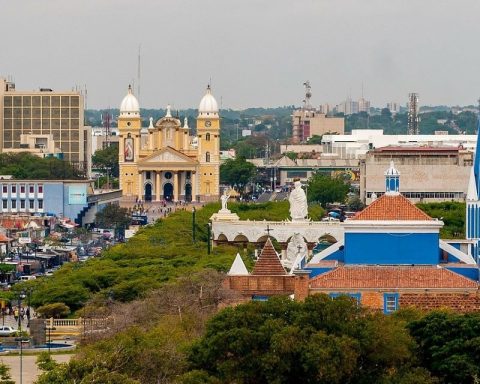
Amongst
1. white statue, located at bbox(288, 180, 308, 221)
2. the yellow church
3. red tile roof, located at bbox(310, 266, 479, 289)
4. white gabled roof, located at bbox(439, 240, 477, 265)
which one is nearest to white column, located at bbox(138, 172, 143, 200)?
the yellow church

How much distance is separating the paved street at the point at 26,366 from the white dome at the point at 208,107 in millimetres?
103563

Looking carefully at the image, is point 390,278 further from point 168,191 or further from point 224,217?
point 168,191

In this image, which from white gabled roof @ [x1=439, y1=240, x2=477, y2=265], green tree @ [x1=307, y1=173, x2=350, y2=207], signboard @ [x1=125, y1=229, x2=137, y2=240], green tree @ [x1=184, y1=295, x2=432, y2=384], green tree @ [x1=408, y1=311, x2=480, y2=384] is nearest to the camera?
green tree @ [x1=184, y1=295, x2=432, y2=384]

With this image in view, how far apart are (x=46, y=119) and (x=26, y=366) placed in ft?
433

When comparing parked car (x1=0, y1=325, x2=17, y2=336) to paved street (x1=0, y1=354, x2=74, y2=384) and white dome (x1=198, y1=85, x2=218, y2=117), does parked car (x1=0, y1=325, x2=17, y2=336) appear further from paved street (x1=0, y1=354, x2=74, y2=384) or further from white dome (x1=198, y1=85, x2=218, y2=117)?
white dome (x1=198, y1=85, x2=218, y2=117)

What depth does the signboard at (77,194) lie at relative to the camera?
4995 inches

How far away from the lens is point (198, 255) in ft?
277

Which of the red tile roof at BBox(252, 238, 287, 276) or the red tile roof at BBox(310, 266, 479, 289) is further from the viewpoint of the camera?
the red tile roof at BBox(252, 238, 287, 276)

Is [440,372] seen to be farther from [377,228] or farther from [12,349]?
[12,349]

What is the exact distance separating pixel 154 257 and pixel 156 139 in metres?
77.4

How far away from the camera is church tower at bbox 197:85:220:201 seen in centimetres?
15888

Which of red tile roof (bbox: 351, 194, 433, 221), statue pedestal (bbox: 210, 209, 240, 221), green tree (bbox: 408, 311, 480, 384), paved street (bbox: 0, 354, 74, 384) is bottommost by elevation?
paved street (bbox: 0, 354, 74, 384)

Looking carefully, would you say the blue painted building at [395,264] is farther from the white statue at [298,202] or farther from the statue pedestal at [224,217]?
the statue pedestal at [224,217]

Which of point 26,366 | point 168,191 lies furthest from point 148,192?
point 26,366
